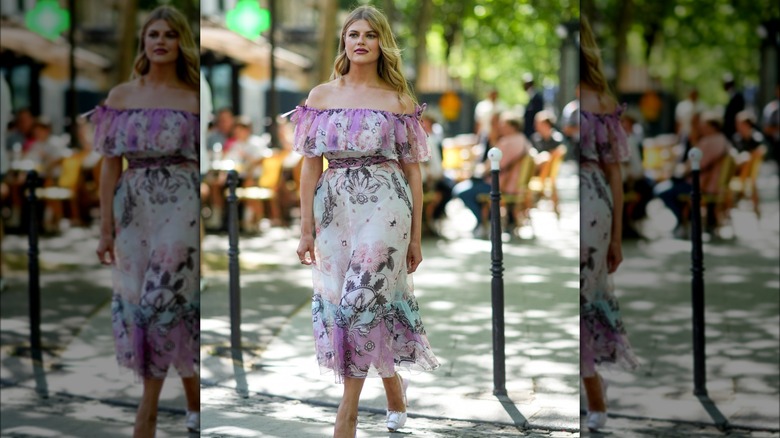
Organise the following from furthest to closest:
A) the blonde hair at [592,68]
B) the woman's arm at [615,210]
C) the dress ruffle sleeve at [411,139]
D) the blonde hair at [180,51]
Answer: the dress ruffle sleeve at [411,139]
the blonde hair at [180,51]
the woman's arm at [615,210]
the blonde hair at [592,68]

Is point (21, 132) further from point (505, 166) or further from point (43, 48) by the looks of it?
point (505, 166)

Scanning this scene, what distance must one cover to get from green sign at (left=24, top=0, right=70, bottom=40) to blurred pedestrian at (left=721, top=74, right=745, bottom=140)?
5.06 metres

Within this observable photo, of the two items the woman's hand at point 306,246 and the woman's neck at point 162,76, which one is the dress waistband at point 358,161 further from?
the woman's neck at point 162,76

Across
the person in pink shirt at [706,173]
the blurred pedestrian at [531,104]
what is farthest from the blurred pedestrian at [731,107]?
the blurred pedestrian at [531,104]

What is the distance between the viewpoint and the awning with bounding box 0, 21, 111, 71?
6098 millimetres

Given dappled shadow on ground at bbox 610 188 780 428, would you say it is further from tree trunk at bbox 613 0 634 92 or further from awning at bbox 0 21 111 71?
awning at bbox 0 21 111 71

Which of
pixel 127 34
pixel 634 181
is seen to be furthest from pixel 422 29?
pixel 634 181

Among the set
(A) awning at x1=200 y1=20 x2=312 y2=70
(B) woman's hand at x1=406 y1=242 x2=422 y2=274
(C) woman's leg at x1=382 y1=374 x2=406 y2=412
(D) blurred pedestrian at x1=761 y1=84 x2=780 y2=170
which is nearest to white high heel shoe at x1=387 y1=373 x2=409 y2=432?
(C) woman's leg at x1=382 y1=374 x2=406 y2=412

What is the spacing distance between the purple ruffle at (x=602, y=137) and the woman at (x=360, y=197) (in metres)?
0.70

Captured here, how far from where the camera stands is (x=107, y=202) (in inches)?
155

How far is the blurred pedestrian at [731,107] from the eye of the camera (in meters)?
9.49

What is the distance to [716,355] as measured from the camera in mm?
6039

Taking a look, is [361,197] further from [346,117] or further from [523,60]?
[523,60]

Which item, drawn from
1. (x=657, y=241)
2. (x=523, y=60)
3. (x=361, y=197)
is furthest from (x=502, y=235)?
(x=657, y=241)
